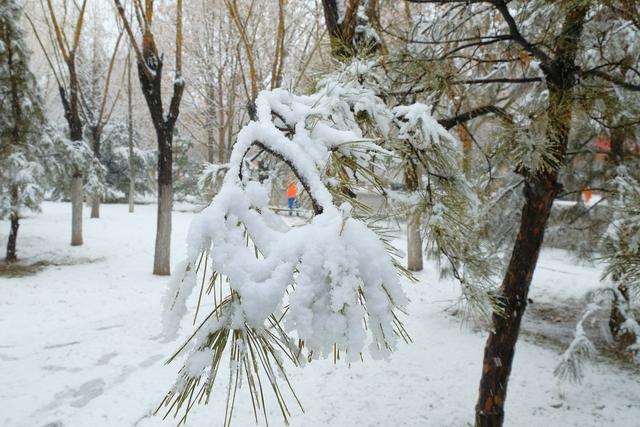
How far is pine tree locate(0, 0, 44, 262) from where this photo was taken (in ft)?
24.3

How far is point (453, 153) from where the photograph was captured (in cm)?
174

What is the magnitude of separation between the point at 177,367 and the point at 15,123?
6.48 metres

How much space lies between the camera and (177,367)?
14.0 feet

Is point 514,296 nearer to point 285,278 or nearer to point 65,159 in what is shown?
point 285,278

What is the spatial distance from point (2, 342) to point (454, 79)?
5.48 metres

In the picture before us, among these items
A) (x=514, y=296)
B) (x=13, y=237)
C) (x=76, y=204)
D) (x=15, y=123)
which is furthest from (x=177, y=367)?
(x=15, y=123)

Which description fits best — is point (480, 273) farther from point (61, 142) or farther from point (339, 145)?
point (61, 142)

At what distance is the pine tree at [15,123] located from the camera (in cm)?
742

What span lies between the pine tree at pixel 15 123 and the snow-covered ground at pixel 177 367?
5.58 ft

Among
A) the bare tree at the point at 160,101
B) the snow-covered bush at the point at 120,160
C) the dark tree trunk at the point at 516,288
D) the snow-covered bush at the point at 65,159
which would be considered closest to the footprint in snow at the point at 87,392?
the dark tree trunk at the point at 516,288

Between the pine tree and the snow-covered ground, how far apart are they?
1701 mm

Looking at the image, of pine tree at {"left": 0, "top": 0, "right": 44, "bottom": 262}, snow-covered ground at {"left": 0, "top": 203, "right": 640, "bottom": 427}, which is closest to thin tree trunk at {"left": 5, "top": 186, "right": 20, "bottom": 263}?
pine tree at {"left": 0, "top": 0, "right": 44, "bottom": 262}

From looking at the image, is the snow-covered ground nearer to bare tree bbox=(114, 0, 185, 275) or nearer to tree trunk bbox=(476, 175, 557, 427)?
bare tree bbox=(114, 0, 185, 275)

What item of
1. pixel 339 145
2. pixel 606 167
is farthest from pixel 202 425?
pixel 606 167
